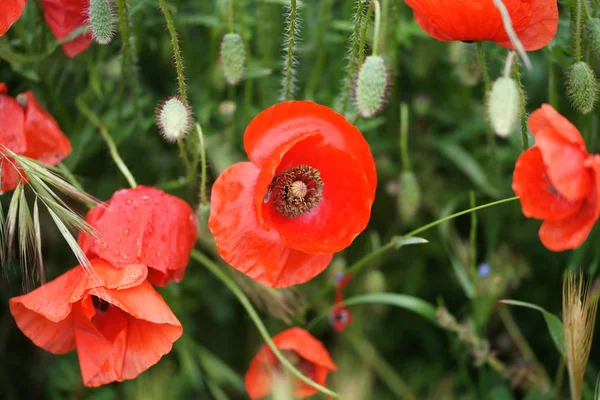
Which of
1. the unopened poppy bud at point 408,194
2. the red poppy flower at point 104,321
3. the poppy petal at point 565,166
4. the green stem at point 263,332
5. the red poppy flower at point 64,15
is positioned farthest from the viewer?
the unopened poppy bud at point 408,194

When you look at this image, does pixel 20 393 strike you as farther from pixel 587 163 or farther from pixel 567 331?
pixel 587 163

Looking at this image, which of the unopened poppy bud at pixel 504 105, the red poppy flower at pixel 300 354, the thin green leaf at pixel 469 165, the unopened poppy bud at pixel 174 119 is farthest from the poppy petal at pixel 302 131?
the thin green leaf at pixel 469 165

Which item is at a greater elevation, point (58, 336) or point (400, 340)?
point (58, 336)

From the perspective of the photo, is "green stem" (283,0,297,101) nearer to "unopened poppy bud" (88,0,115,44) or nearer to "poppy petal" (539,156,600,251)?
"unopened poppy bud" (88,0,115,44)

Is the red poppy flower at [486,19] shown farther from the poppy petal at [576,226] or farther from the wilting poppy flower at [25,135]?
the wilting poppy flower at [25,135]

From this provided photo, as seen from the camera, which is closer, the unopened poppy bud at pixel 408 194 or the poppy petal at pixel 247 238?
the poppy petal at pixel 247 238

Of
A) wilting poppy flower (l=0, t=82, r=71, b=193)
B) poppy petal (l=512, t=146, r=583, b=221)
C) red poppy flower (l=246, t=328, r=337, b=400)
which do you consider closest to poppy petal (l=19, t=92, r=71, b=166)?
wilting poppy flower (l=0, t=82, r=71, b=193)

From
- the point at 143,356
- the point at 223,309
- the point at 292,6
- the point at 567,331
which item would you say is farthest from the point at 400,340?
the point at 292,6
